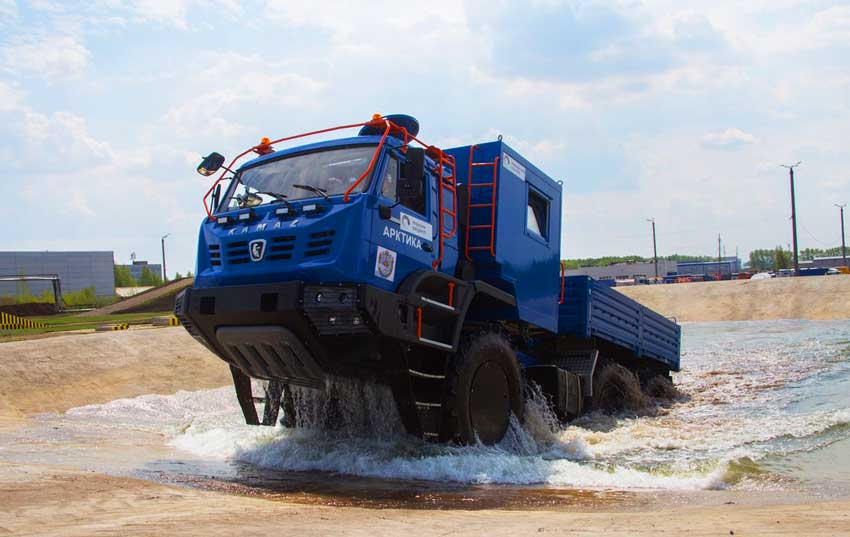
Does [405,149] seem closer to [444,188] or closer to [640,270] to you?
[444,188]

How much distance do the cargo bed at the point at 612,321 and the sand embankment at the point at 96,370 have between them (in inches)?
339

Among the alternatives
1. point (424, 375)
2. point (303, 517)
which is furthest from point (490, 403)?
point (303, 517)

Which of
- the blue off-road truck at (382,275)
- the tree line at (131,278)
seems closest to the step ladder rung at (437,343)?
the blue off-road truck at (382,275)

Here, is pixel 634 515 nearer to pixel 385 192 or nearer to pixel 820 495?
pixel 820 495

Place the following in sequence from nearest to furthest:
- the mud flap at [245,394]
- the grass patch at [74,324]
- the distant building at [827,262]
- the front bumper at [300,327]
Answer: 1. the front bumper at [300,327]
2. the mud flap at [245,394]
3. the grass patch at [74,324]
4. the distant building at [827,262]

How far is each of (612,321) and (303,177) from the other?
256 inches

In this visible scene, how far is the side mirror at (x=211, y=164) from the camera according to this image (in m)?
8.05

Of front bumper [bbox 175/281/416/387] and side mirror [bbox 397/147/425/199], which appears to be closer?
front bumper [bbox 175/281/416/387]

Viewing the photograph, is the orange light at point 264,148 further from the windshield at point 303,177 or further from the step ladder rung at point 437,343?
the step ladder rung at point 437,343

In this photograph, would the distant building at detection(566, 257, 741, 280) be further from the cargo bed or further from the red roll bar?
the red roll bar

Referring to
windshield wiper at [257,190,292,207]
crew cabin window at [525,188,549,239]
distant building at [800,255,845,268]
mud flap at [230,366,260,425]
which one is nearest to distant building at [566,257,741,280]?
distant building at [800,255,845,268]

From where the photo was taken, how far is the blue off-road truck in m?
6.71

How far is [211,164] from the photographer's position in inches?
318

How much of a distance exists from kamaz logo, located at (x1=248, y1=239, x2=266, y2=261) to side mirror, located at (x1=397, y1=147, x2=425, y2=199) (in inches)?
53.1
